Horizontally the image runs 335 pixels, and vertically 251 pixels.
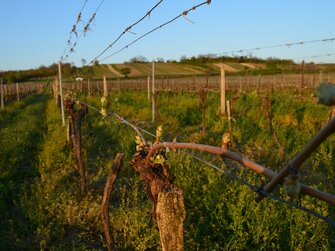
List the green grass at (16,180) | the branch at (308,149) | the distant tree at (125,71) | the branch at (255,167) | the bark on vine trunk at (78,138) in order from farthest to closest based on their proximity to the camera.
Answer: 1. the distant tree at (125,71)
2. the bark on vine trunk at (78,138)
3. the green grass at (16,180)
4. the branch at (255,167)
5. the branch at (308,149)

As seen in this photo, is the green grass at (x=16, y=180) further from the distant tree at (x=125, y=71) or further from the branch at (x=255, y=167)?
the distant tree at (x=125, y=71)

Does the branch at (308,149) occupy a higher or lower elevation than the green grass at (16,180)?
higher

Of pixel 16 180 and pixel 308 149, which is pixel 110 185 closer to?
pixel 308 149

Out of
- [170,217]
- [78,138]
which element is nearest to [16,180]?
[78,138]

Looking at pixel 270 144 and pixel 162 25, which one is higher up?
pixel 162 25

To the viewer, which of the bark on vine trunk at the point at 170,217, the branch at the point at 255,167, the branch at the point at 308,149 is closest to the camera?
the branch at the point at 308,149

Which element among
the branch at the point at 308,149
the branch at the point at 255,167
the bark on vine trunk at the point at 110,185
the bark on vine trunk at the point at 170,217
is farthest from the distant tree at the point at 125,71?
the branch at the point at 308,149

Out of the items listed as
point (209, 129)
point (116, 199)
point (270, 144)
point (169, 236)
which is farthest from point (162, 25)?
point (209, 129)

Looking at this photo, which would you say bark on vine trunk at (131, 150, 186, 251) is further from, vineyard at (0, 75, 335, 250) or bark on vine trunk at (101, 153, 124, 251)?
bark on vine trunk at (101, 153, 124, 251)

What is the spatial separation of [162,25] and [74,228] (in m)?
2.83

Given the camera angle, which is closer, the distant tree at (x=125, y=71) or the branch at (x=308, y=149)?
the branch at (x=308, y=149)

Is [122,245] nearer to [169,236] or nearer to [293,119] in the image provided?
[169,236]

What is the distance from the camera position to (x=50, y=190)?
5648mm

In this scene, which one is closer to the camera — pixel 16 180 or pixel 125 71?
pixel 16 180
